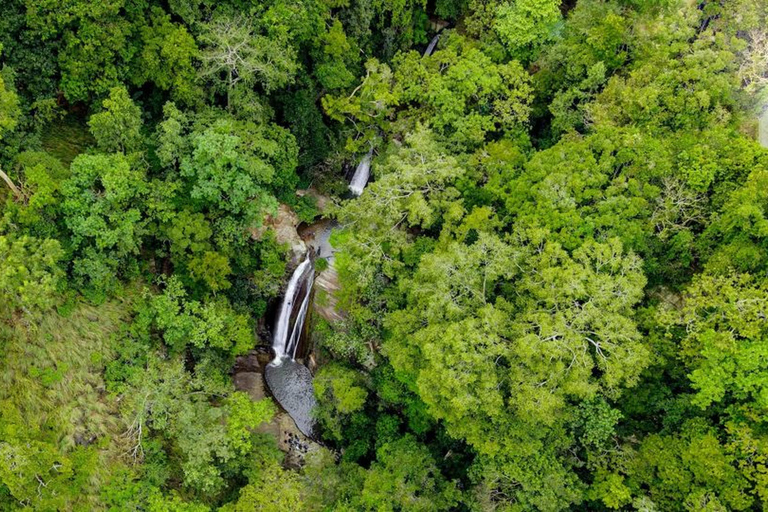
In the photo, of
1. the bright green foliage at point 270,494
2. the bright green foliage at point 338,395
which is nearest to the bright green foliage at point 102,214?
Answer: the bright green foliage at point 270,494

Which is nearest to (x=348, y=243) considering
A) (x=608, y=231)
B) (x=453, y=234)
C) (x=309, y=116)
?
(x=453, y=234)

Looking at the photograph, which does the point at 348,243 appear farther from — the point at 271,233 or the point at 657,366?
the point at 657,366

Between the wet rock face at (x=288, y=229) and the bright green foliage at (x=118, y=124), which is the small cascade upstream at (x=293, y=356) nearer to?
the wet rock face at (x=288, y=229)

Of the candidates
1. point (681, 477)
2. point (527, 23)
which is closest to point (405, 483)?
point (681, 477)

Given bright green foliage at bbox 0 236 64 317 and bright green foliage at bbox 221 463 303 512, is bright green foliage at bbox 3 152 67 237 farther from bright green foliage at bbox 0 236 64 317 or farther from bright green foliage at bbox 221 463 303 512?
bright green foliage at bbox 221 463 303 512

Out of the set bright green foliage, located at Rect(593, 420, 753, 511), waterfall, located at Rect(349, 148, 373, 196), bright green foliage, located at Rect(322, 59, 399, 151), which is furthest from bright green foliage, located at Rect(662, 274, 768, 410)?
waterfall, located at Rect(349, 148, 373, 196)
